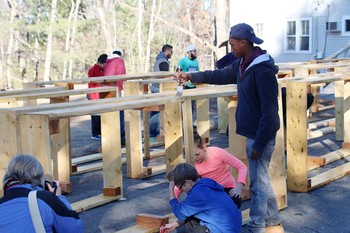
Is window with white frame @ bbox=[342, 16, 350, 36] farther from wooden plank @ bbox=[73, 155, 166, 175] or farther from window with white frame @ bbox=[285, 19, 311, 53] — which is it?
wooden plank @ bbox=[73, 155, 166, 175]

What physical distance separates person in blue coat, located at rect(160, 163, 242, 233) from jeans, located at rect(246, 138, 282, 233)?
Result: 75 cm

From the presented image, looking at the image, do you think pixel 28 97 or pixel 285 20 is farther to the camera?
pixel 285 20

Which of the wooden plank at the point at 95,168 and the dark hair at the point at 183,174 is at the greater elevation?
the dark hair at the point at 183,174

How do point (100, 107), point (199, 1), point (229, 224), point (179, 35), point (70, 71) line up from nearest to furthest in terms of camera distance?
point (229, 224)
point (100, 107)
point (70, 71)
point (179, 35)
point (199, 1)

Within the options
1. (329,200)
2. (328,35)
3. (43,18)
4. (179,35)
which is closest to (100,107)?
(329,200)

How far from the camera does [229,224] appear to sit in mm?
4836

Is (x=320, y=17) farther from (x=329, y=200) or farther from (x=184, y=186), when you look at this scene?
(x=184, y=186)

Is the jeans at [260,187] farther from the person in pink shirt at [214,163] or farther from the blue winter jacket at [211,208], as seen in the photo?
the blue winter jacket at [211,208]

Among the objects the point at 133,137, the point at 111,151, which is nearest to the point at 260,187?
the point at 111,151

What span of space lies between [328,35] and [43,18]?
1509 cm

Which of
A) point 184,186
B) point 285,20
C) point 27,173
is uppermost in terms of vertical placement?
point 285,20

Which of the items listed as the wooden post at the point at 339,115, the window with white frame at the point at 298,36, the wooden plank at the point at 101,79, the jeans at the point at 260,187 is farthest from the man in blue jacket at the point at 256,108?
the window with white frame at the point at 298,36

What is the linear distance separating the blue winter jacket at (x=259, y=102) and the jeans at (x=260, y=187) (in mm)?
151

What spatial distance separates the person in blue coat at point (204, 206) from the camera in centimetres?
483
